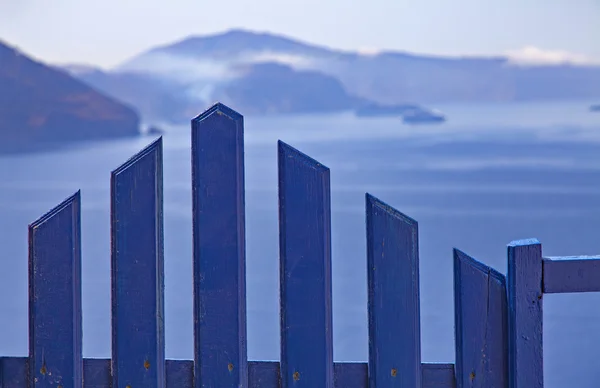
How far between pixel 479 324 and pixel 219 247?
0.29 m

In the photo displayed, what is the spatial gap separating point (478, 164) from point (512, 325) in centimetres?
728

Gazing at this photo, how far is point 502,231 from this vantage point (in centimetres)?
504

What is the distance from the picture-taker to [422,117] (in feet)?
33.6

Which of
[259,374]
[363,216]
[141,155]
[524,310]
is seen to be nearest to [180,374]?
[259,374]

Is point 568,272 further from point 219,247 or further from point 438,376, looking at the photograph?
point 219,247

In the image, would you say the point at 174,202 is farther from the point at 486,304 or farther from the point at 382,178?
the point at 486,304

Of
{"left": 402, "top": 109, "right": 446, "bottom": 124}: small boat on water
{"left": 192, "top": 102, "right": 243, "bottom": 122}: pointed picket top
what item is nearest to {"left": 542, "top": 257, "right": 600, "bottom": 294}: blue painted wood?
{"left": 192, "top": 102, "right": 243, "bottom": 122}: pointed picket top

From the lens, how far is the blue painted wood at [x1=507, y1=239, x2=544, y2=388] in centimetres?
97

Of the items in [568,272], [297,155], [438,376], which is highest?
[297,155]

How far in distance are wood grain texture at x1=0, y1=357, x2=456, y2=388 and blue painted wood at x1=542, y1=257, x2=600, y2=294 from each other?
0.14 metres

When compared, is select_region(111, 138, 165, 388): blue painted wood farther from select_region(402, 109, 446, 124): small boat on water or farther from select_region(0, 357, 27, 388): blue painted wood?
select_region(402, 109, 446, 124): small boat on water

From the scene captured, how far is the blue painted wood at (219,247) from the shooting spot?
0.97m

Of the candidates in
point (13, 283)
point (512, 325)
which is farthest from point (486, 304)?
point (13, 283)

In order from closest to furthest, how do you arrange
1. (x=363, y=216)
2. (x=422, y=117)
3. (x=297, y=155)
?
(x=297, y=155) < (x=363, y=216) < (x=422, y=117)
